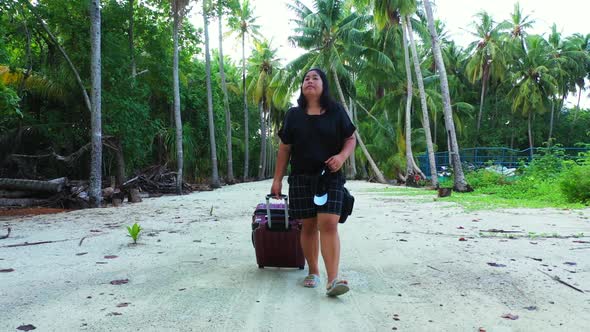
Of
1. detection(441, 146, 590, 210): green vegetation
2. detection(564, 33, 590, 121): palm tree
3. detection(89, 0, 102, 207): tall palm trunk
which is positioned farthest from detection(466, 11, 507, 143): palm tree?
detection(89, 0, 102, 207): tall palm trunk

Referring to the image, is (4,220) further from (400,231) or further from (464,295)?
(464,295)

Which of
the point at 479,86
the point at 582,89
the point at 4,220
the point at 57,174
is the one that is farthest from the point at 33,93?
the point at 582,89

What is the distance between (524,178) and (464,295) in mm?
12088

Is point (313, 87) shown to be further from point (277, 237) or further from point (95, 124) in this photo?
point (95, 124)

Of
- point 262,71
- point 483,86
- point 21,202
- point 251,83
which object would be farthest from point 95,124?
point 483,86

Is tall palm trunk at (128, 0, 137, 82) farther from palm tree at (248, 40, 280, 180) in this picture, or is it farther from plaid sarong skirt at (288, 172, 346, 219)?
palm tree at (248, 40, 280, 180)

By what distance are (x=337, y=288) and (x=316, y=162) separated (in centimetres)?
89

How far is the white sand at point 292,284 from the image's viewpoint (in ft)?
8.55

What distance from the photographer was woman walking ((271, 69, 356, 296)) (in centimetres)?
306

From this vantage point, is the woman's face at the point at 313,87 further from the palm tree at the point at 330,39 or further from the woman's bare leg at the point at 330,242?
the palm tree at the point at 330,39

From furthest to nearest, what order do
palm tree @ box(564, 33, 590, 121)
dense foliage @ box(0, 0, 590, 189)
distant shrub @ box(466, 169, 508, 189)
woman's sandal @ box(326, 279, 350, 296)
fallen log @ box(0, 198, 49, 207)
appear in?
palm tree @ box(564, 33, 590, 121) → distant shrub @ box(466, 169, 508, 189) → dense foliage @ box(0, 0, 590, 189) → fallen log @ box(0, 198, 49, 207) → woman's sandal @ box(326, 279, 350, 296)

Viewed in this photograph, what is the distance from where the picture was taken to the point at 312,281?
3.33 metres

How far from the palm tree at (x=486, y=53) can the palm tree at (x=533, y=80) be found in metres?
2.00

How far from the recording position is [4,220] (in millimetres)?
8062
